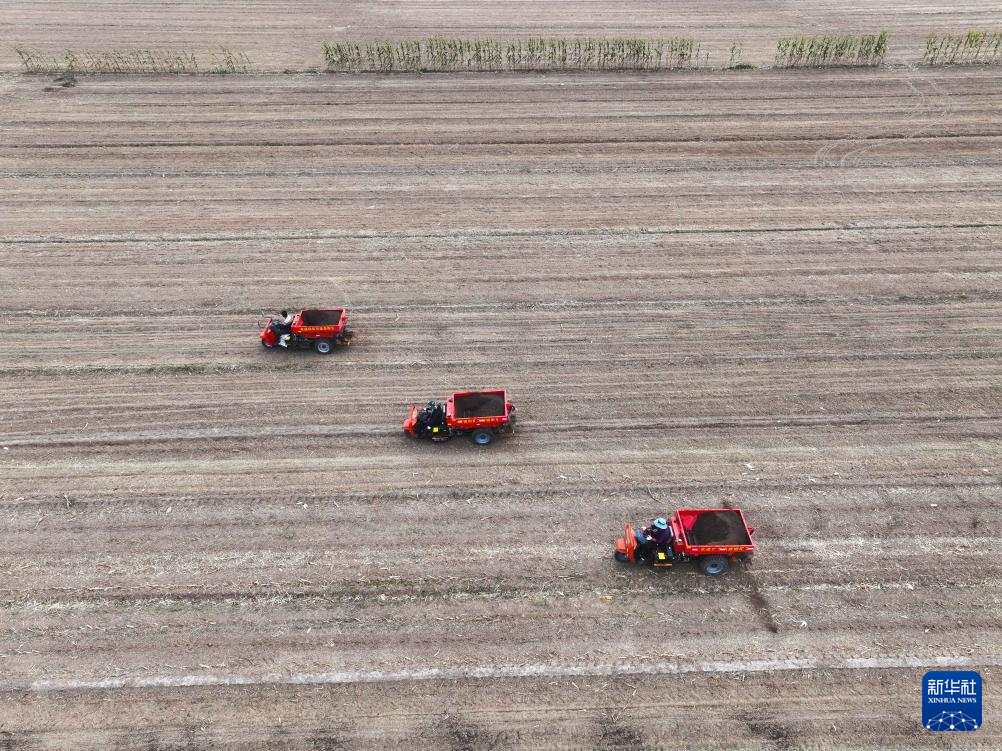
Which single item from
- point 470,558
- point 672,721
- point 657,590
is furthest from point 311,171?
point 672,721

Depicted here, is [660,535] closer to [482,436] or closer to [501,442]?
[501,442]

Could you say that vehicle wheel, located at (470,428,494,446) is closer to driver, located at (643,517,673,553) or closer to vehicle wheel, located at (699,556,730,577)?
driver, located at (643,517,673,553)

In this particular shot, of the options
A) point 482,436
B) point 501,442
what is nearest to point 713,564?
point 501,442

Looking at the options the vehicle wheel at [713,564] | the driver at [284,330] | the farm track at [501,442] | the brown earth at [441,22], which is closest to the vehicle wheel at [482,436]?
the farm track at [501,442]

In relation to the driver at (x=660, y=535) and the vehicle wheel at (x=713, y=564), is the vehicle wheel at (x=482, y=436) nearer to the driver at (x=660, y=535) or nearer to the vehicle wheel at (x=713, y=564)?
the driver at (x=660, y=535)

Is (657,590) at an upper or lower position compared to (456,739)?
upper

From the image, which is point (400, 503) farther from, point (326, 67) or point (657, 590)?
point (326, 67)

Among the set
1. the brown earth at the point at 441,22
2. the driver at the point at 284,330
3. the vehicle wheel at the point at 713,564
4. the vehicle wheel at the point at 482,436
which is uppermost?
the brown earth at the point at 441,22
